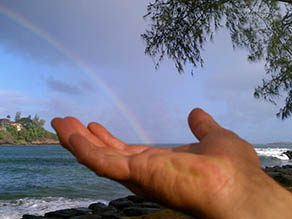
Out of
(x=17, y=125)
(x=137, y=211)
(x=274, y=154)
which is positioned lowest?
(x=274, y=154)

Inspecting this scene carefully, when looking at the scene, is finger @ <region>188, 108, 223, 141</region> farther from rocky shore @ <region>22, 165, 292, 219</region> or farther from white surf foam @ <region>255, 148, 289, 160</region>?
white surf foam @ <region>255, 148, 289, 160</region>

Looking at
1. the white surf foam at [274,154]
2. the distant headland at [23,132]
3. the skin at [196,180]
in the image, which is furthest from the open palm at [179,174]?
the distant headland at [23,132]

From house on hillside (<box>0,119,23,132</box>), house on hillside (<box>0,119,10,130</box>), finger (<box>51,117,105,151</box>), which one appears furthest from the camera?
house on hillside (<box>0,119,23,132</box>)

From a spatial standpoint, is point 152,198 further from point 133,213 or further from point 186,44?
point 186,44

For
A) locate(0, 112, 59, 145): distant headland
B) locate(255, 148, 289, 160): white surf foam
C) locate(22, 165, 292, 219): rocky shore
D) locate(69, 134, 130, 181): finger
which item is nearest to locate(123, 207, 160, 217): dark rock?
locate(22, 165, 292, 219): rocky shore

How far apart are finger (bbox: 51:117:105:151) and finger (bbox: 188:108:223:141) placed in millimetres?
533

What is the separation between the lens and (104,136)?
1.50 meters

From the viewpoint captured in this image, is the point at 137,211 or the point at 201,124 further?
the point at 137,211

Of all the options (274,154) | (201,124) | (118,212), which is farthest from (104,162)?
(274,154)

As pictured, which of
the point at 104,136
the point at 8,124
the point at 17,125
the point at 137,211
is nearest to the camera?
the point at 104,136

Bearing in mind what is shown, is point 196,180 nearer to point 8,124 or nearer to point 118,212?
point 118,212

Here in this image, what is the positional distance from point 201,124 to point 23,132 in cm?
10042

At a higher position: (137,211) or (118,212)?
(137,211)

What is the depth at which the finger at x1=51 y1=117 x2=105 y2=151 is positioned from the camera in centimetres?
131
